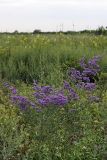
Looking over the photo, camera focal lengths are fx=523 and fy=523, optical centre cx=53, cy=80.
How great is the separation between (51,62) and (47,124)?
15.2 ft

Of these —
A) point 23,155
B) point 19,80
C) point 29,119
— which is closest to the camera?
point 23,155

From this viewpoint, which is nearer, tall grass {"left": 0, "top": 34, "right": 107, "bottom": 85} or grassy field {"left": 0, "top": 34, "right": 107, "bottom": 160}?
grassy field {"left": 0, "top": 34, "right": 107, "bottom": 160}

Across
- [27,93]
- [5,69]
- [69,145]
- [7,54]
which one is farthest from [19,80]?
[69,145]

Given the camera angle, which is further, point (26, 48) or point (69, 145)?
point (26, 48)

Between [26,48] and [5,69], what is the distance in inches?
60.9

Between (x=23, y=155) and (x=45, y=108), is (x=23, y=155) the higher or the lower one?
the lower one

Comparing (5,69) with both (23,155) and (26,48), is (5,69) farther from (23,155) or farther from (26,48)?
(23,155)

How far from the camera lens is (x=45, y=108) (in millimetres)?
5664

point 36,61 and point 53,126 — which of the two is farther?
point 36,61

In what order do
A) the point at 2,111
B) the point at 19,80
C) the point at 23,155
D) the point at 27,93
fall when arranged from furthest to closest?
the point at 19,80, the point at 27,93, the point at 2,111, the point at 23,155

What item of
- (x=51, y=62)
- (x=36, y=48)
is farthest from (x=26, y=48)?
(x=51, y=62)

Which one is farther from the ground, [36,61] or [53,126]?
[36,61]

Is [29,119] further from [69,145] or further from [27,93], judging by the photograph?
[27,93]

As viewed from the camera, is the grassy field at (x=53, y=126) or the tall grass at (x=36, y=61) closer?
the grassy field at (x=53, y=126)
